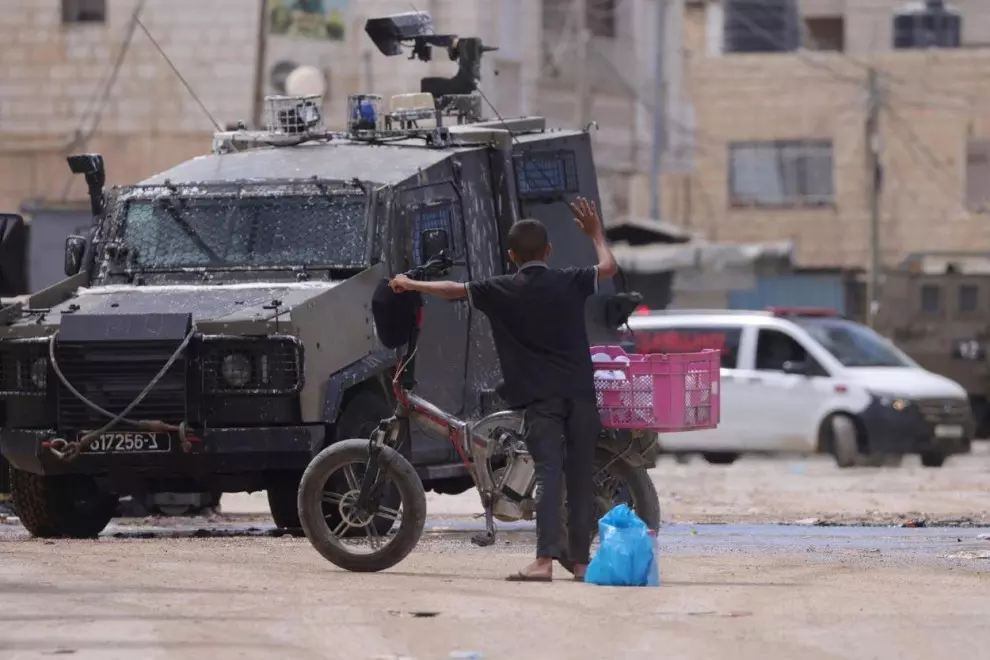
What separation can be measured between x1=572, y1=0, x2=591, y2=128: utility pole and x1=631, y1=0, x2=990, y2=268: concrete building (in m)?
7.85

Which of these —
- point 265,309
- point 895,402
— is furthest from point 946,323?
point 265,309

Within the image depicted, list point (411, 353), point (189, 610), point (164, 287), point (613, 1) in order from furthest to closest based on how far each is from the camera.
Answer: point (613, 1)
point (164, 287)
point (411, 353)
point (189, 610)

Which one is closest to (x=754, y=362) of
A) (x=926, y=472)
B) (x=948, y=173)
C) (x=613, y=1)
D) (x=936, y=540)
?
(x=926, y=472)

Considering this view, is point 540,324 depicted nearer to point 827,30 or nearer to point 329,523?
point 329,523

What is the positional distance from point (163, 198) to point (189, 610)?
5.38 m

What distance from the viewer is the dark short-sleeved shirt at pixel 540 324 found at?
34.8 feet

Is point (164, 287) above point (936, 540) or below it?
above

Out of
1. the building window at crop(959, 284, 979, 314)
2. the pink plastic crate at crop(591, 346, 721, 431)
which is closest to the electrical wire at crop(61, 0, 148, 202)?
the building window at crop(959, 284, 979, 314)

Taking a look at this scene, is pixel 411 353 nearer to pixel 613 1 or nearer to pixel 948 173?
pixel 613 1

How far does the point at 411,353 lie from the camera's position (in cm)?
1132

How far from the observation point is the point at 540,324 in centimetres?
1059

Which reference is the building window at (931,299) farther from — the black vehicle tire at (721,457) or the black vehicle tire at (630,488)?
the black vehicle tire at (630,488)

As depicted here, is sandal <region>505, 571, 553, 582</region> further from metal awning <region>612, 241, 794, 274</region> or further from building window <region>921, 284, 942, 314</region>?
metal awning <region>612, 241, 794, 274</region>

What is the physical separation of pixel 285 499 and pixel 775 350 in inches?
452
